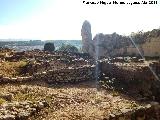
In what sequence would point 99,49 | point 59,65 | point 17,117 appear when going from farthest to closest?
1. point 99,49
2. point 59,65
3. point 17,117

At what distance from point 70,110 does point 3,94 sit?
3.36m

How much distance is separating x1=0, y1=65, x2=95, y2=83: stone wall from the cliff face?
11066mm

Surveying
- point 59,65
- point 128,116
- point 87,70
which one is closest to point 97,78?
point 87,70

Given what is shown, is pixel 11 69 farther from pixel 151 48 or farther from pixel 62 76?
pixel 151 48

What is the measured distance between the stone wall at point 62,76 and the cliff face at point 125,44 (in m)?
11.1

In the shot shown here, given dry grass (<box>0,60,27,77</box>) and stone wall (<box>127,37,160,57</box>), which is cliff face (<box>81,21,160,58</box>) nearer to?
stone wall (<box>127,37,160,57</box>)

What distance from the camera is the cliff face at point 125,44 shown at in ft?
93.9

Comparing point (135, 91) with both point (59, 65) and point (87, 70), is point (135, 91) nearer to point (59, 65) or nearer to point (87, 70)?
point (87, 70)

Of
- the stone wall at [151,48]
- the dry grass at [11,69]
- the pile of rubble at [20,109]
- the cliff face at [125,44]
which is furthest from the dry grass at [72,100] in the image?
the cliff face at [125,44]

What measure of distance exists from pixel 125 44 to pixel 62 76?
57.1 feet

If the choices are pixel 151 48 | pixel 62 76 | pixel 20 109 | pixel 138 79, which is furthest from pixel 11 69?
pixel 151 48

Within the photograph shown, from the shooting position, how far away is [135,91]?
616 inches

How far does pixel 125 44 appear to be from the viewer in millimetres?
33281

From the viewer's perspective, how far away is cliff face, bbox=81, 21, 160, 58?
28625 millimetres
